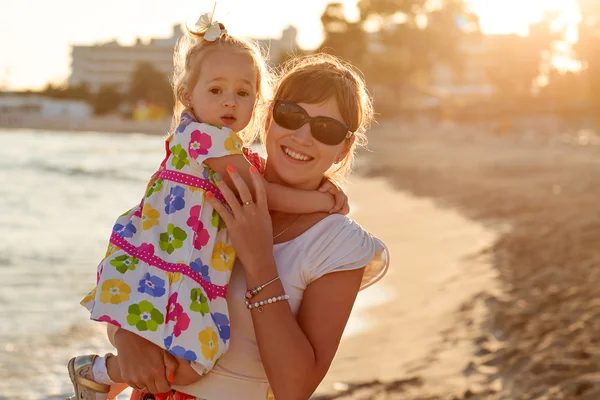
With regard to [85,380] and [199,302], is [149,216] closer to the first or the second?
[199,302]

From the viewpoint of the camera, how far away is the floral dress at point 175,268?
1881 mm

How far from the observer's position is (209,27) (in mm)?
2184

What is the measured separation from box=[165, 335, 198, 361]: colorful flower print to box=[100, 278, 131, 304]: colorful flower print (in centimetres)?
14

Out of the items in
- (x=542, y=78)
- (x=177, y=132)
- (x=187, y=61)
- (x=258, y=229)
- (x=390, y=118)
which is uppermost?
(x=187, y=61)

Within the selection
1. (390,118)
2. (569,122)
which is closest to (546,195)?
(569,122)

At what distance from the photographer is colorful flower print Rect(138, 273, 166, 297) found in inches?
75.1

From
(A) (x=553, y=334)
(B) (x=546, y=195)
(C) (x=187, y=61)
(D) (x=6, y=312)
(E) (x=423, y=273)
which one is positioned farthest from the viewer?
(B) (x=546, y=195)

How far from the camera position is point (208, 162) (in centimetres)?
203

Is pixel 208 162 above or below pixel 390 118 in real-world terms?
above

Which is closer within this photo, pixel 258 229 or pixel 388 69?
pixel 258 229

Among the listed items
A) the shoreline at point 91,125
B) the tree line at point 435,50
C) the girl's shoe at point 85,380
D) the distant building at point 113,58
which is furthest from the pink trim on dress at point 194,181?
the distant building at point 113,58

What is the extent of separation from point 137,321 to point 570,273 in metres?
6.26

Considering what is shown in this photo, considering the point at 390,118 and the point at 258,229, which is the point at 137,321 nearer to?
the point at 258,229

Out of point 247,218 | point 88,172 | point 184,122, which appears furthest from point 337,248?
point 88,172
